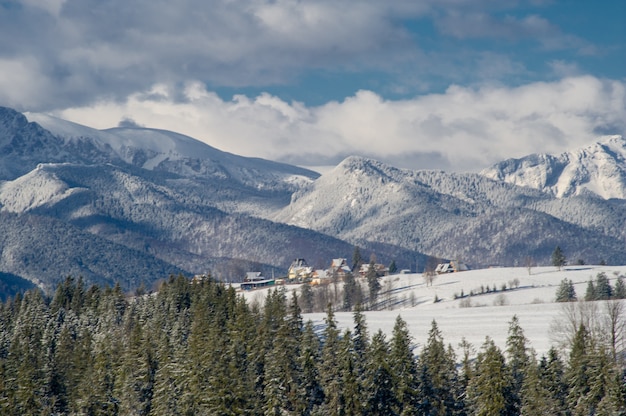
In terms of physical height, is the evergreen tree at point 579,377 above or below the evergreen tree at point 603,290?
below

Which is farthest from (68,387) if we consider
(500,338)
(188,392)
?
(500,338)

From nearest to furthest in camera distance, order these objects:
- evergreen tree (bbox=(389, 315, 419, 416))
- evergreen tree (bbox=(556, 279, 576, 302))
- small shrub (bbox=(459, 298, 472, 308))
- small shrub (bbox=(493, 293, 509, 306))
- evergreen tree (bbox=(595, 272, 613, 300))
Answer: evergreen tree (bbox=(389, 315, 419, 416)) → evergreen tree (bbox=(595, 272, 613, 300)) → evergreen tree (bbox=(556, 279, 576, 302)) → small shrub (bbox=(493, 293, 509, 306)) → small shrub (bbox=(459, 298, 472, 308))

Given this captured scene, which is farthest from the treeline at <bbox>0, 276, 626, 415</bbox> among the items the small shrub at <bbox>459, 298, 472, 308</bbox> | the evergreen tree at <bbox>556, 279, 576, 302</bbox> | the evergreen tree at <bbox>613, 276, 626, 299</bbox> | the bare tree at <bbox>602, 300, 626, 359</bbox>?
the evergreen tree at <bbox>613, 276, 626, 299</bbox>

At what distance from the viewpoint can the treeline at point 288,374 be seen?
9406 centimetres

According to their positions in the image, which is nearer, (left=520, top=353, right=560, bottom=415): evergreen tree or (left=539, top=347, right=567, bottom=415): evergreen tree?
(left=520, top=353, right=560, bottom=415): evergreen tree

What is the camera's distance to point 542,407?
295 feet

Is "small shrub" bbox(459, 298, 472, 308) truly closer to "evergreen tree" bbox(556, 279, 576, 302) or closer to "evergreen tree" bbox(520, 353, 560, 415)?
"evergreen tree" bbox(556, 279, 576, 302)

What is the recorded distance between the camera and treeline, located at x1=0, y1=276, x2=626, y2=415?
9406 centimetres

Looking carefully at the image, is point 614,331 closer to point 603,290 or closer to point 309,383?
point 309,383

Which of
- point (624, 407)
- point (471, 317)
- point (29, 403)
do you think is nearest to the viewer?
point (624, 407)

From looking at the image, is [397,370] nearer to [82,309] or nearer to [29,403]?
[29,403]

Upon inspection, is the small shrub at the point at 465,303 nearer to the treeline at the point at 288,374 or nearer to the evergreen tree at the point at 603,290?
the evergreen tree at the point at 603,290

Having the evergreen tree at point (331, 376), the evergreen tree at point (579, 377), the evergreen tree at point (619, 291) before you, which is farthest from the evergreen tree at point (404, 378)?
the evergreen tree at point (619, 291)

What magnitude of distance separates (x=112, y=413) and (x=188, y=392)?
14.4 metres
